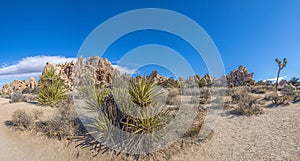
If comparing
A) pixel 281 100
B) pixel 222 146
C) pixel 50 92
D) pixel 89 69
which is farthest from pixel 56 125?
pixel 89 69

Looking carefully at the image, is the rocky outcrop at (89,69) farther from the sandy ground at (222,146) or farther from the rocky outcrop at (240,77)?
the sandy ground at (222,146)

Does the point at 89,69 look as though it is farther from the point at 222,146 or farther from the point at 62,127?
the point at 222,146

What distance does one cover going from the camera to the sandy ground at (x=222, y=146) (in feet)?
14.0

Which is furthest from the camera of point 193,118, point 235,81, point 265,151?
point 235,81

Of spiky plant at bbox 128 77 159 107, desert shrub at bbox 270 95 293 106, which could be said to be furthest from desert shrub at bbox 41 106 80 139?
desert shrub at bbox 270 95 293 106

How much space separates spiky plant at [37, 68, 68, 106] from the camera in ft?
34.1

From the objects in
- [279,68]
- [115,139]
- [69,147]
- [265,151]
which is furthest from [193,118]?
[279,68]

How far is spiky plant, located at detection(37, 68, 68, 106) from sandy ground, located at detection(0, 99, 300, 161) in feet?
13.1

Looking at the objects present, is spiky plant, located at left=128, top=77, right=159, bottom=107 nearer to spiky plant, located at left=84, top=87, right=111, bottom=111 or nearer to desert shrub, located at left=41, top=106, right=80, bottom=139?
spiky plant, located at left=84, top=87, right=111, bottom=111

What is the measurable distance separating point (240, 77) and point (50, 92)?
33895mm

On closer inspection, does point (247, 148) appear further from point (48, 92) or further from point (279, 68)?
point (279, 68)

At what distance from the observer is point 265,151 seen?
4.30 metres

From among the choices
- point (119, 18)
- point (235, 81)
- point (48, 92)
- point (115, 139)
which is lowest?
point (115, 139)

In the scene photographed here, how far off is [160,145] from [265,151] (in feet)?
9.64
